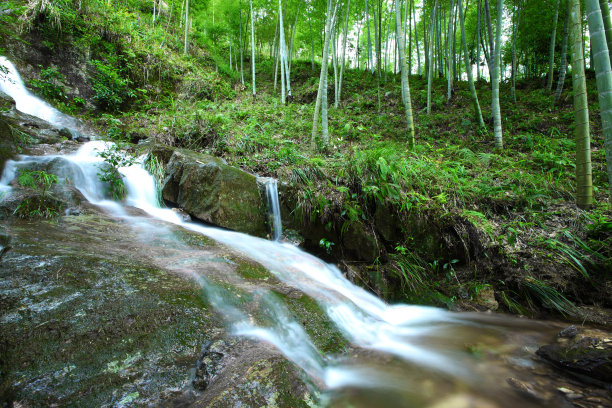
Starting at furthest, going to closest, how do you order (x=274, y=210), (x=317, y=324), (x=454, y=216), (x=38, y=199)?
(x=274, y=210) < (x=454, y=216) < (x=38, y=199) < (x=317, y=324)

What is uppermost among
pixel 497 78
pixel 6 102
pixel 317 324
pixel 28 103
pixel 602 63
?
pixel 497 78

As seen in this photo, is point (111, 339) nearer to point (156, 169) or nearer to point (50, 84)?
point (156, 169)

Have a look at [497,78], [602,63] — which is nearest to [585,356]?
[602,63]

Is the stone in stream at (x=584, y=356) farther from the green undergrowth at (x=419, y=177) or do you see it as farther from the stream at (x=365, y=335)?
the green undergrowth at (x=419, y=177)

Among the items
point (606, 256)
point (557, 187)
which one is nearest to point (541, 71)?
point (557, 187)

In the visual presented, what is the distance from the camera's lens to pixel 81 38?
9.05 metres

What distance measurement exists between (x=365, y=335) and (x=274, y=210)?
2.77 metres

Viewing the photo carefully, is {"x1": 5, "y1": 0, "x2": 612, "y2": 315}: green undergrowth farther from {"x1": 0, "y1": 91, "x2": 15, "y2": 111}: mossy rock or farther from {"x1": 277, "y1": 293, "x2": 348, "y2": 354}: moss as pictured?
{"x1": 277, "y1": 293, "x2": 348, "y2": 354}: moss

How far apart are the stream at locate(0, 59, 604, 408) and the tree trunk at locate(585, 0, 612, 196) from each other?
2622 mm

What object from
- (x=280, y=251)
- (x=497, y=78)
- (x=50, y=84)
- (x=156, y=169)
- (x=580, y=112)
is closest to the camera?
(x=580, y=112)

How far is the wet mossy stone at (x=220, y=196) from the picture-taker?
15.1 feet

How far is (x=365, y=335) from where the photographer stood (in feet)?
9.31

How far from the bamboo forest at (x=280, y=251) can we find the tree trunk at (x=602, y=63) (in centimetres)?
3

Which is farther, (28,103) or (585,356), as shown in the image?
(28,103)
